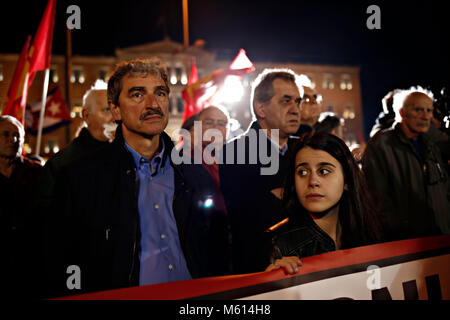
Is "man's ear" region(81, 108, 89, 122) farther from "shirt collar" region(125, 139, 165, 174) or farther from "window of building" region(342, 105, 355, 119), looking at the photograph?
"window of building" region(342, 105, 355, 119)

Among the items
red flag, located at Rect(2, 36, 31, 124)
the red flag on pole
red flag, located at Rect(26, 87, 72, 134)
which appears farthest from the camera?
red flag, located at Rect(26, 87, 72, 134)

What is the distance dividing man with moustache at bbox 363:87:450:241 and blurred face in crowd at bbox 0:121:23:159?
12.1 ft

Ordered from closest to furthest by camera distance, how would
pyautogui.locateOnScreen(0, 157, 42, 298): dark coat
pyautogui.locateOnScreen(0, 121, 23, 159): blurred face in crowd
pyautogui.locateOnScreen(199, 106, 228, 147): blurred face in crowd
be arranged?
1. pyautogui.locateOnScreen(0, 157, 42, 298): dark coat
2. pyautogui.locateOnScreen(0, 121, 23, 159): blurred face in crowd
3. pyautogui.locateOnScreen(199, 106, 228, 147): blurred face in crowd

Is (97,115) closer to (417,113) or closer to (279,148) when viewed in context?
(279,148)

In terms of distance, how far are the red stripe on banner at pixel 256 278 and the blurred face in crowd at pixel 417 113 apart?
249cm

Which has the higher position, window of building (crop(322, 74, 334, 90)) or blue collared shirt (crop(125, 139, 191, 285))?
window of building (crop(322, 74, 334, 90))

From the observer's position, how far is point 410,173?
438 cm

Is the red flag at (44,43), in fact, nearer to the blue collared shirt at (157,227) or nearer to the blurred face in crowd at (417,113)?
the blue collared shirt at (157,227)

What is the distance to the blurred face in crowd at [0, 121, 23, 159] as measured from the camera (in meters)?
4.05

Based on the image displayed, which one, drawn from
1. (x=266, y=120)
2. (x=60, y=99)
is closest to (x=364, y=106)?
(x=60, y=99)

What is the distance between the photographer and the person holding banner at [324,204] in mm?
2352

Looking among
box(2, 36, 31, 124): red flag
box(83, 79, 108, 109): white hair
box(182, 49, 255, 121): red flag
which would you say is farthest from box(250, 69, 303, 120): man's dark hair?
box(2, 36, 31, 124): red flag

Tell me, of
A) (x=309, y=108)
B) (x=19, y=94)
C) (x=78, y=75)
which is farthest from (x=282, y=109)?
(x=78, y=75)

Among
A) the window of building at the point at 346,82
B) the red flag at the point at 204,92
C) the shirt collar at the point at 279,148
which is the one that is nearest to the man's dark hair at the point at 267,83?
the shirt collar at the point at 279,148
